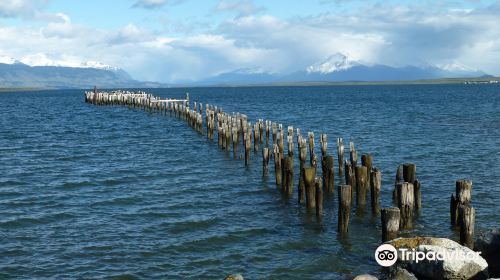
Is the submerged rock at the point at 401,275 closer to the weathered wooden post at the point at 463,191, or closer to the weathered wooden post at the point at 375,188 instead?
the weathered wooden post at the point at 463,191

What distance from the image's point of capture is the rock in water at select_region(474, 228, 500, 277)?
13.0 metres

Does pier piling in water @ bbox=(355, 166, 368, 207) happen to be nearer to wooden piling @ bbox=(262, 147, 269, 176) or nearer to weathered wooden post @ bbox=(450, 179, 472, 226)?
weathered wooden post @ bbox=(450, 179, 472, 226)

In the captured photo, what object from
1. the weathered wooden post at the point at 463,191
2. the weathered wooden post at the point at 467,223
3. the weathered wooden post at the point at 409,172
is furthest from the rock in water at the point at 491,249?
the weathered wooden post at the point at 409,172

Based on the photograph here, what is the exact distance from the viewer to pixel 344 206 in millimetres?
17281

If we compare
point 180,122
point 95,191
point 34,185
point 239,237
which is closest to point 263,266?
point 239,237

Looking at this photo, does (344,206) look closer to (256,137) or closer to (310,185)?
(310,185)

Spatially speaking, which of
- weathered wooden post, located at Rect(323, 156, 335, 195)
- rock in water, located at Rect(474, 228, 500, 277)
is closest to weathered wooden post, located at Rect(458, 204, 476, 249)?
rock in water, located at Rect(474, 228, 500, 277)

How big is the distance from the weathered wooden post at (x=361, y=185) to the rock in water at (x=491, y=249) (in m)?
6.85

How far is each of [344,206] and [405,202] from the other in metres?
1.86

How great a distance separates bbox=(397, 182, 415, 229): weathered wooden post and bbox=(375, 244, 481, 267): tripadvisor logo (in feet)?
11.4

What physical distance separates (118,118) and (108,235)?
5435cm

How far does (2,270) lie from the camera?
595 inches

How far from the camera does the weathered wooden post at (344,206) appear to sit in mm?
16878

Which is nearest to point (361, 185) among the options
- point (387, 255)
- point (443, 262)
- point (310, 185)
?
point (310, 185)
